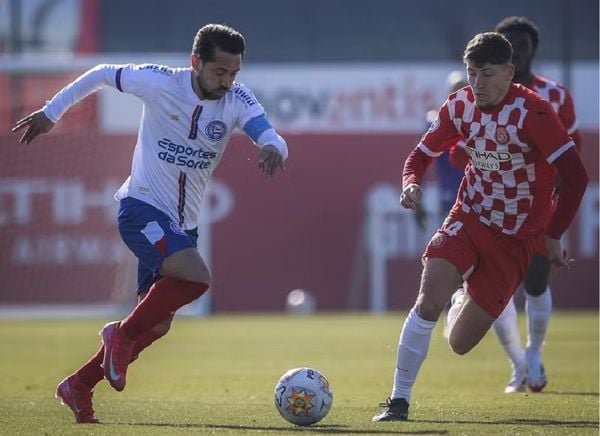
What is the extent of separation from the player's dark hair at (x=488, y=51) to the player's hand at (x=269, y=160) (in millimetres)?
1213

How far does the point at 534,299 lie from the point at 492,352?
4.41m

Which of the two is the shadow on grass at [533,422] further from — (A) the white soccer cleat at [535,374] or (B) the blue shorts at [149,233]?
(A) the white soccer cleat at [535,374]

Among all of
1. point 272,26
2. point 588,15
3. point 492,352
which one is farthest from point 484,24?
point 492,352

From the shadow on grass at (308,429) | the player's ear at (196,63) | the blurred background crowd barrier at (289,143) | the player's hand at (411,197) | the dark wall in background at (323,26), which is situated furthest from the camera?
the dark wall in background at (323,26)

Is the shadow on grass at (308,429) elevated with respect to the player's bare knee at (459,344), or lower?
lower

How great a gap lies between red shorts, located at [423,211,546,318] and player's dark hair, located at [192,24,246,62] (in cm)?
157

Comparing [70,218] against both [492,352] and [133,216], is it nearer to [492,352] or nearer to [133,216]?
[492,352]

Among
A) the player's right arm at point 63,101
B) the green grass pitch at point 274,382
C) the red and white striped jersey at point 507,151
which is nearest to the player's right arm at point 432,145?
the red and white striped jersey at point 507,151

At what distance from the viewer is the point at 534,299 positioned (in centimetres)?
1044

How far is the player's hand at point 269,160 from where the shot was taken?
23.2ft

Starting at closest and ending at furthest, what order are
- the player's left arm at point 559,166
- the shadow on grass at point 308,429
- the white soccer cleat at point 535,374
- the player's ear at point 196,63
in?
the shadow on grass at point 308,429, the player's left arm at point 559,166, the player's ear at point 196,63, the white soccer cleat at point 535,374

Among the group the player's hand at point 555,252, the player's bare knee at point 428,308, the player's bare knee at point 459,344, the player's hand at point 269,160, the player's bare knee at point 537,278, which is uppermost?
the player's hand at point 269,160

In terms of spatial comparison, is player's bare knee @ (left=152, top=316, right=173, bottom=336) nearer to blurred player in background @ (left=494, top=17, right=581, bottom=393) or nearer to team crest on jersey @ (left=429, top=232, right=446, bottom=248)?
team crest on jersey @ (left=429, top=232, right=446, bottom=248)

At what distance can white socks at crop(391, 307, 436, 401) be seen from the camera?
7641mm
